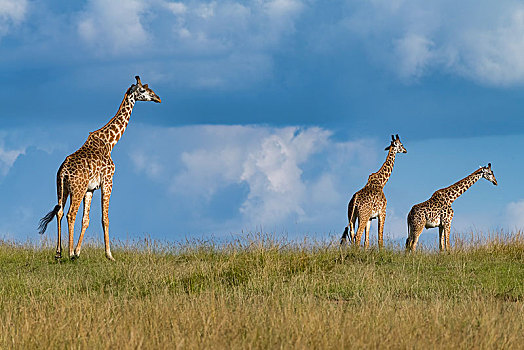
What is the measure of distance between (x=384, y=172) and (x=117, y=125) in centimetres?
739

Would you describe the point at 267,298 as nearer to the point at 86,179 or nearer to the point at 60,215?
the point at 86,179

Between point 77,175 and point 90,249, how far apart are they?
8.69 ft

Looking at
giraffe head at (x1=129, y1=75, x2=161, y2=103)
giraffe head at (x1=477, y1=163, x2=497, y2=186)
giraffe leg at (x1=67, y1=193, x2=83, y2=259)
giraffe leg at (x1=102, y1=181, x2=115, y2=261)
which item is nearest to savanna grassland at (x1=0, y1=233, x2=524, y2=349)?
giraffe leg at (x1=102, y1=181, x2=115, y2=261)

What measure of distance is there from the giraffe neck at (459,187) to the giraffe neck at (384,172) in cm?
161

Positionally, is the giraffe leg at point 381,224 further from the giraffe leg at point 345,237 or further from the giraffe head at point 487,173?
the giraffe head at point 487,173

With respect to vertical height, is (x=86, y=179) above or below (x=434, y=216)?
above

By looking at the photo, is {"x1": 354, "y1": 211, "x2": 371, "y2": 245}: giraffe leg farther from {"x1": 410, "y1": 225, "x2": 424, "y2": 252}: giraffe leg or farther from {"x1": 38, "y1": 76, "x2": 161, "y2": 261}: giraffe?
{"x1": 38, "y1": 76, "x2": 161, "y2": 261}: giraffe

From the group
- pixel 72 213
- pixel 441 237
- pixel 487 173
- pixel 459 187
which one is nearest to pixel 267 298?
pixel 72 213

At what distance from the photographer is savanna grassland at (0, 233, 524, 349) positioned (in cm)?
695

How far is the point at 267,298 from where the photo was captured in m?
9.68

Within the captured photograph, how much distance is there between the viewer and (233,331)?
690 centimetres

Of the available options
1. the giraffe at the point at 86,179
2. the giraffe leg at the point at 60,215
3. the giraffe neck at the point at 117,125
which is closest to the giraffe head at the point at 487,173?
the giraffe neck at the point at 117,125

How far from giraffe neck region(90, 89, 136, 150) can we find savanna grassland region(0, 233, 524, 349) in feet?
8.93

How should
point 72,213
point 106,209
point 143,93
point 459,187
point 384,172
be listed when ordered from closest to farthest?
point 72,213, point 106,209, point 143,93, point 459,187, point 384,172
